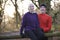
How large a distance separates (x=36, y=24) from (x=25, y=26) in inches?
12.3

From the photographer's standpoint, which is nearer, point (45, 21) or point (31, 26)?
point (31, 26)

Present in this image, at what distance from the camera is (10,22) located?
19.3m

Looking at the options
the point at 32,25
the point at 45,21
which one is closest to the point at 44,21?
the point at 45,21

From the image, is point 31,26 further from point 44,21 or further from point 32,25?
point 44,21

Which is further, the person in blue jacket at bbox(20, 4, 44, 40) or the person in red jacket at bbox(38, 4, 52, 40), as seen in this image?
the person in red jacket at bbox(38, 4, 52, 40)

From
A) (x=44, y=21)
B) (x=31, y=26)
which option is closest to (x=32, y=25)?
(x=31, y=26)

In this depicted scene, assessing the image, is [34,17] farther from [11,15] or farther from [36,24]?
[11,15]

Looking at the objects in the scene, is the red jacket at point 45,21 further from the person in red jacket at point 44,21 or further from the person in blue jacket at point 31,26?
the person in blue jacket at point 31,26

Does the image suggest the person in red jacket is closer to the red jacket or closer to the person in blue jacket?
the red jacket

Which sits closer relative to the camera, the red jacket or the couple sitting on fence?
the couple sitting on fence

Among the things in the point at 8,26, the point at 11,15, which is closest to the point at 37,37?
the point at 8,26

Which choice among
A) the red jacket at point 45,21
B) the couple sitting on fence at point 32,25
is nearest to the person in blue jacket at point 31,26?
the couple sitting on fence at point 32,25

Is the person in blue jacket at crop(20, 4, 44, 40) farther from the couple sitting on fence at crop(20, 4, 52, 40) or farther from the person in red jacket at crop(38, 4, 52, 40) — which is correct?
the person in red jacket at crop(38, 4, 52, 40)

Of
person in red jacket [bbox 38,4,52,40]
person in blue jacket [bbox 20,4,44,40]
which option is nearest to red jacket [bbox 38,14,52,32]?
person in red jacket [bbox 38,4,52,40]
